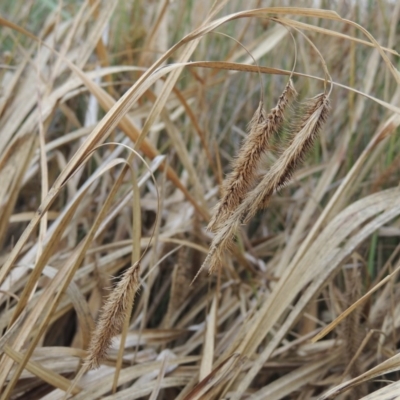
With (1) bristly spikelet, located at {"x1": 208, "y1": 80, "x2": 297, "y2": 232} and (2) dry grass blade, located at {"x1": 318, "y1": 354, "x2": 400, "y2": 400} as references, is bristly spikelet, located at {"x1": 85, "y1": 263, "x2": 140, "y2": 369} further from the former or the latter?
(2) dry grass blade, located at {"x1": 318, "y1": 354, "x2": 400, "y2": 400}

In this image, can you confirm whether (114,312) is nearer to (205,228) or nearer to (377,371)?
(205,228)

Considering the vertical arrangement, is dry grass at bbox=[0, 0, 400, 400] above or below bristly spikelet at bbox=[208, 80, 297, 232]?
below

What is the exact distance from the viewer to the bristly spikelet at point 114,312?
666mm

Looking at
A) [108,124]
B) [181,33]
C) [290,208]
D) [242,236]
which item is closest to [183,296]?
[242,236]

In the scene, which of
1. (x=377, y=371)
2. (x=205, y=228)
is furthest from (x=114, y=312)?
(x=377, y=371)

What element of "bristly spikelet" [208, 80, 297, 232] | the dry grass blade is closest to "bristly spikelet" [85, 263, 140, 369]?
"bristly spikelet" [208, 80, 297, 232]

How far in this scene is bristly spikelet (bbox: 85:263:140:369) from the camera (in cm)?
67

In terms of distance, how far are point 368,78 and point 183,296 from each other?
610 mm

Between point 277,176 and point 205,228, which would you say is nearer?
point 277,176

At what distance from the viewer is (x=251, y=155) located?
624mm

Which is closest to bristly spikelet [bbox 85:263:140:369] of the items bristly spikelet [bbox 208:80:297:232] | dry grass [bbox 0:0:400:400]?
dry grass [bbox 0:0:400:400]

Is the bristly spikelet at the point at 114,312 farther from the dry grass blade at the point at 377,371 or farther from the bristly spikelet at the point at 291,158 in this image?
the dry grass blade at the point at 377,371

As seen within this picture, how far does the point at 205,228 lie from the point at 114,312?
0.47 ft

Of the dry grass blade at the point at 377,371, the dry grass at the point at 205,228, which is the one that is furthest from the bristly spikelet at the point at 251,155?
the dry grass blade at the point at 377,371
